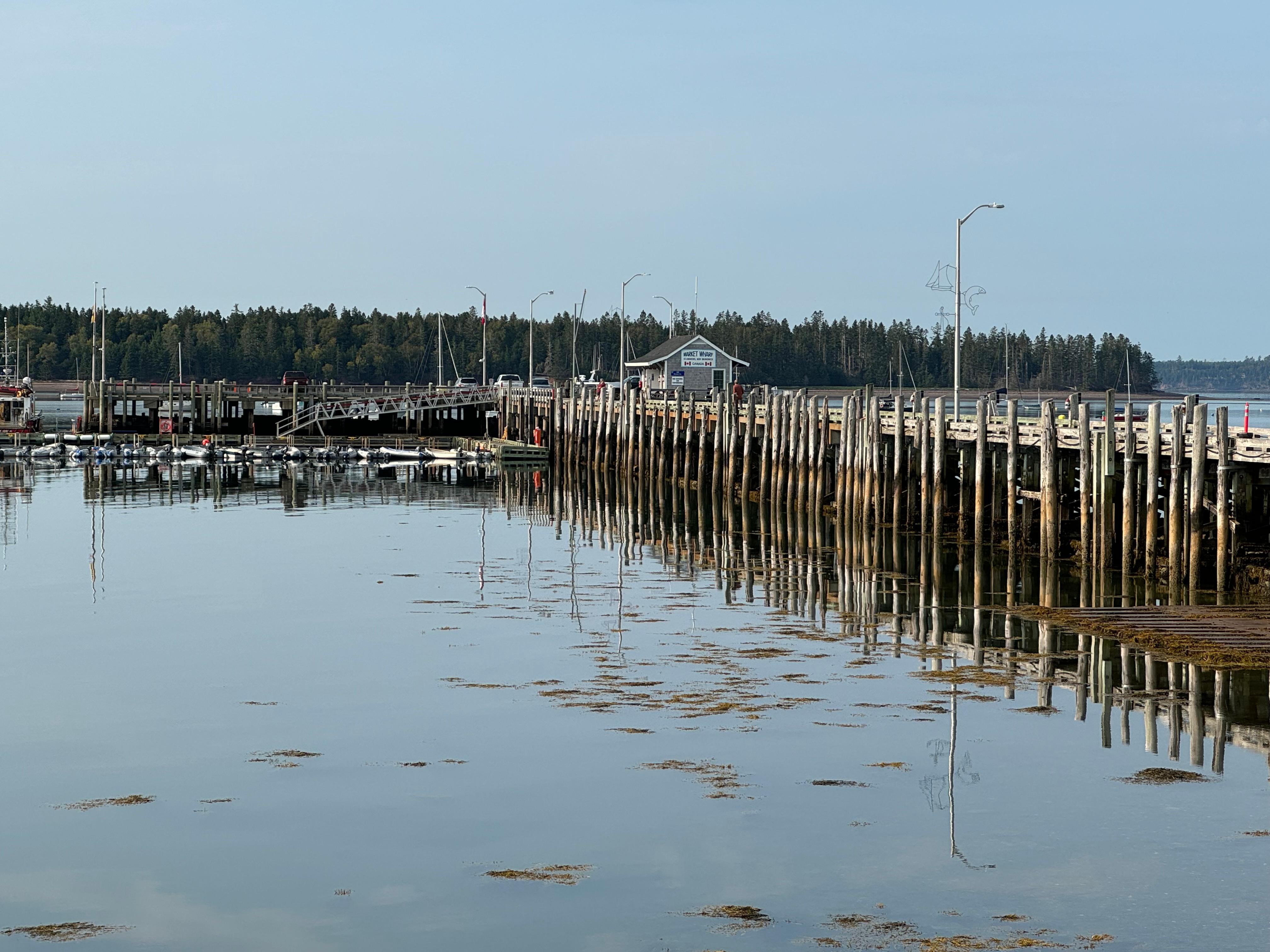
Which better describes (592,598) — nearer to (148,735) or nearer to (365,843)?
(148,735)

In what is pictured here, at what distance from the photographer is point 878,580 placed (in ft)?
109

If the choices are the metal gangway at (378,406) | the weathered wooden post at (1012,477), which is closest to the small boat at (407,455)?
the metal gangway at (378,406)

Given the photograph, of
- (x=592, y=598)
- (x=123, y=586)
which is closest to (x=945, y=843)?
(x=592, y=598)

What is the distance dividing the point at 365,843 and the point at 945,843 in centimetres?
522

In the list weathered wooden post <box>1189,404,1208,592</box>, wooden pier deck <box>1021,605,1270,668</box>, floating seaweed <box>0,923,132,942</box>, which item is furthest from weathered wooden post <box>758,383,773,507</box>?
floating seaweed <box>0,923,132,942</box>

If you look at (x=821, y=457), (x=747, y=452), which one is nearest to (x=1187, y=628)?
(x=821, y=457)

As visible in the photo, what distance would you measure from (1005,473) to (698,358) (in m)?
49.3

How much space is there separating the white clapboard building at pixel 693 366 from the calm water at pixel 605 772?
58.6 meters

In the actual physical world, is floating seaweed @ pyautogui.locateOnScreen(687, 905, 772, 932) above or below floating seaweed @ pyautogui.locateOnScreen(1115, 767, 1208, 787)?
below

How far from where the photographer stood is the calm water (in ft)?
42.4

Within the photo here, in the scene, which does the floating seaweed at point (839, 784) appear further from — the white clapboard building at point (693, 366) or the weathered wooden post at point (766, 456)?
the white clapboard building at point (693, 366)

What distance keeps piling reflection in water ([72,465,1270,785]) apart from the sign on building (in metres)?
23.7

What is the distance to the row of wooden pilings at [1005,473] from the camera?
102ft

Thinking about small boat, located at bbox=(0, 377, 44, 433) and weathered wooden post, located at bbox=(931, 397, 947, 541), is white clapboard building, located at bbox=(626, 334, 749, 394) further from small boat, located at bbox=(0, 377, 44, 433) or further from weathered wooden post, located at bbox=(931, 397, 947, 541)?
weathered wooden post, located at bbox=(931, 397, 947, 541)
